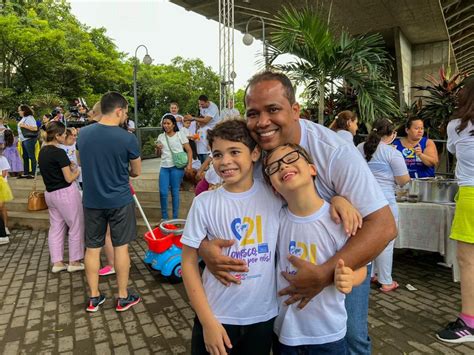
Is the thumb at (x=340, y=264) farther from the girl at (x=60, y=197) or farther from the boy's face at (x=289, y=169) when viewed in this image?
Answer: the girl at (x=60, y=197)

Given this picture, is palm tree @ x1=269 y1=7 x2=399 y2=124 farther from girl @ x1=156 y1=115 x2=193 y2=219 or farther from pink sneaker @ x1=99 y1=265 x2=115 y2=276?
pink sneaker @ x1=99 y1=265 x2=115 y2=276

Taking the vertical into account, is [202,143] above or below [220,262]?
above

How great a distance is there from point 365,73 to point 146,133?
7704mm

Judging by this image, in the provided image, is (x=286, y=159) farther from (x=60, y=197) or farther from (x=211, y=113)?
(x=211, y=113)

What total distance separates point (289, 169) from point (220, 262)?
1.69 feet

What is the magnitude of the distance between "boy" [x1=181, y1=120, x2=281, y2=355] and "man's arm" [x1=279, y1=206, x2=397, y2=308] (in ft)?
0.62

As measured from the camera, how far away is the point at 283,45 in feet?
20.8

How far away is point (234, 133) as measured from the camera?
5.37ft

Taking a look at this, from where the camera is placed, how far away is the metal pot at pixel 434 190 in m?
4.16

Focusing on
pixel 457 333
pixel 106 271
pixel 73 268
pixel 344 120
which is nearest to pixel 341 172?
pixel 457 333

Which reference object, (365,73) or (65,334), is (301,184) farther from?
(365,73)

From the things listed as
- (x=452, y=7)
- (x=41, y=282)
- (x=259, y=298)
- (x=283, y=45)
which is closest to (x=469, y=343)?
(x=259, y=298)

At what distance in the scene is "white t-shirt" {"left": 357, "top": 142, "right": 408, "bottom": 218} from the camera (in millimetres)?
3795

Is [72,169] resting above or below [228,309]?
→ above
